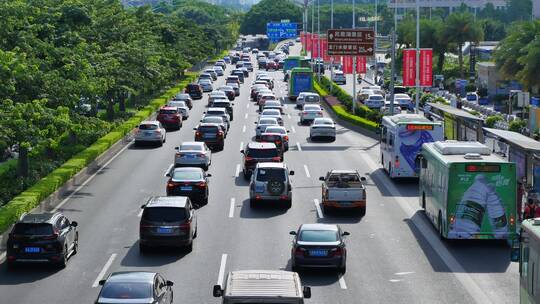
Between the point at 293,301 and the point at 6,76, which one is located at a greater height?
the point at 6,76

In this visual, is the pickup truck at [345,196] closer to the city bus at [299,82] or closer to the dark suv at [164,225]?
the dark suv at [164,225]

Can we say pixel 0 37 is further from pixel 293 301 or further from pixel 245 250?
pixel 293 301

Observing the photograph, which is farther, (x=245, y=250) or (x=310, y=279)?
(x=245, y=250)

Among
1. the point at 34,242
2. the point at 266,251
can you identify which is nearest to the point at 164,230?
the point at 266,251

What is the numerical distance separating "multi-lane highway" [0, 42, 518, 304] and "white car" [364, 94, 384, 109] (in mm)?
38531

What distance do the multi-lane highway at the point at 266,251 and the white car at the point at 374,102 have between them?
3853 centimetres

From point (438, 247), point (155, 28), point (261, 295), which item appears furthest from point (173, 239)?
point (155, 28)

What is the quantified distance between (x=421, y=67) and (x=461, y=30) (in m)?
61.6

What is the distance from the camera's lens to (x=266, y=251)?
103 ft

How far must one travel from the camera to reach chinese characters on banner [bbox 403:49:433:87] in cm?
6412

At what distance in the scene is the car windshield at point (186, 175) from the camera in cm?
3944

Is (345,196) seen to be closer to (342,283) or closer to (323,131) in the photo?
(342,283)

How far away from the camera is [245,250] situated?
31.6m

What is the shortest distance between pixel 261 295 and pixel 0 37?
25475mm
